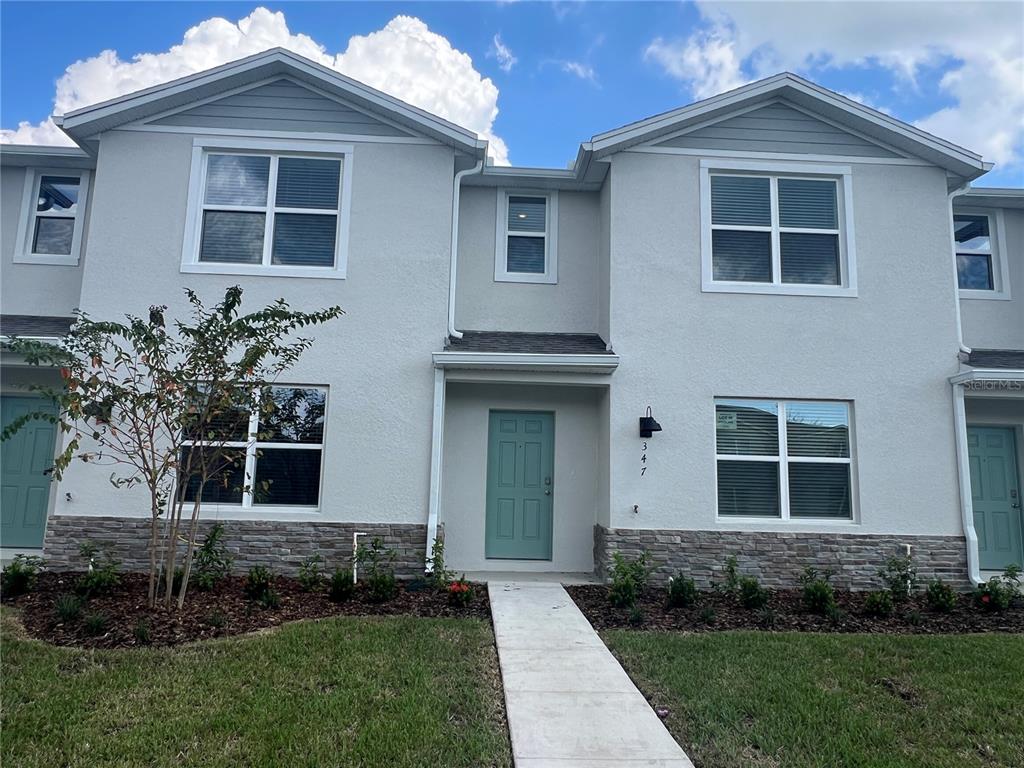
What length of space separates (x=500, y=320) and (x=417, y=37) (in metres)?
7.87

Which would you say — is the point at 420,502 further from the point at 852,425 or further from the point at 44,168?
the point at 44,168

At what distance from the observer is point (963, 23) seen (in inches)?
371

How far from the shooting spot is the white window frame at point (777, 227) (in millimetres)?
8961

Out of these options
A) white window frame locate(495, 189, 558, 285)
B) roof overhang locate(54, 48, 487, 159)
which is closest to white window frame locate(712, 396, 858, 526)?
white window frame locate(495, 189, 558, 285)

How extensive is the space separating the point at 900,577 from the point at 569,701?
5.64 meters

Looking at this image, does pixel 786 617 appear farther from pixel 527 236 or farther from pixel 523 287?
pixel 527 236

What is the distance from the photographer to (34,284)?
955 centimetres

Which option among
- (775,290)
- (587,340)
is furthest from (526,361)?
(775,290)

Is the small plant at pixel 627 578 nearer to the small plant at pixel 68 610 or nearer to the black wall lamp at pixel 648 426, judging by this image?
the black wall lamp at pixel 648 426

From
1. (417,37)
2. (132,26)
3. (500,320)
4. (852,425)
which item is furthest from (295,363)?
(417,37)

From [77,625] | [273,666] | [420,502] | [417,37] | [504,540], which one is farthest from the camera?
[417,37]

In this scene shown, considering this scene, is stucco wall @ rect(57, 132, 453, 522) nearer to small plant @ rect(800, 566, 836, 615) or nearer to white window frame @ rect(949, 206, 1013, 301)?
small plant @ rect(800, 566, 836, 615)

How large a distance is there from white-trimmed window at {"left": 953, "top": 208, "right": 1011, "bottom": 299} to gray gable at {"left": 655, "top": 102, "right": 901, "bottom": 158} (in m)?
2.40

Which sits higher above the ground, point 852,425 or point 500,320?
point 500,320
